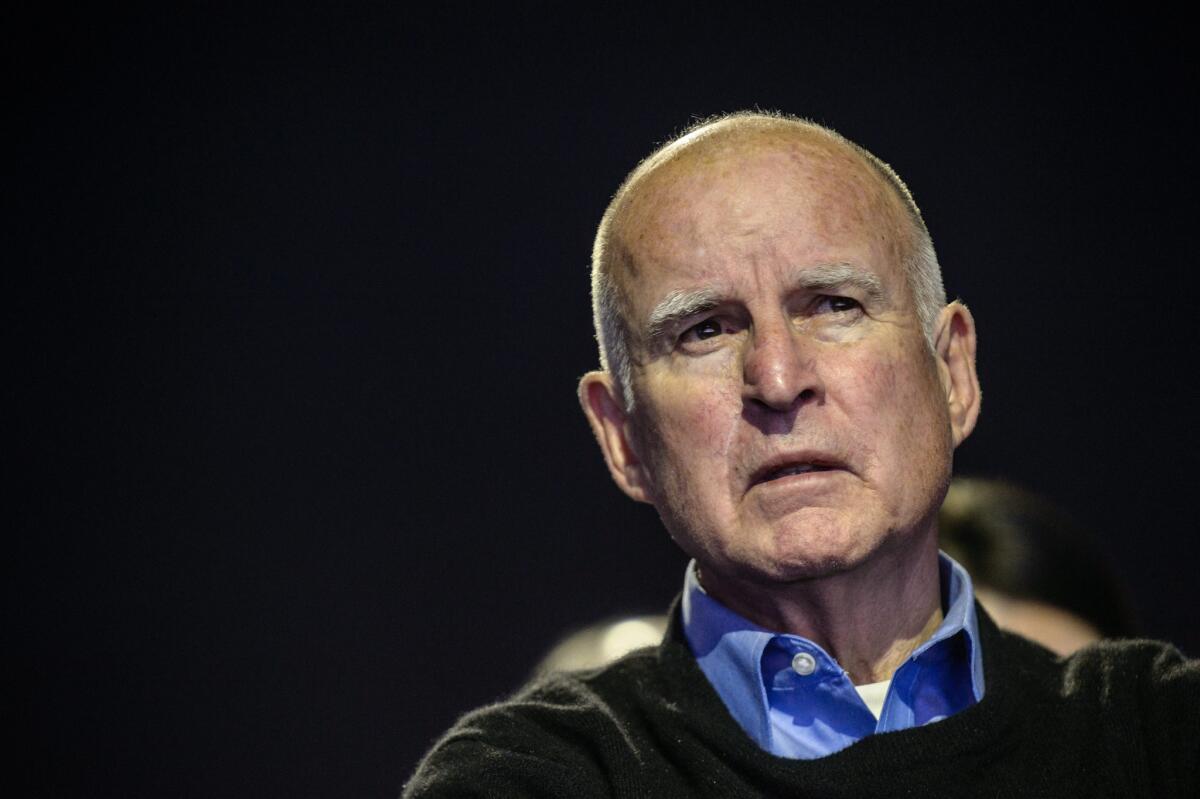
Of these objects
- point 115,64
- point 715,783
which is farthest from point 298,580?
point 715,783

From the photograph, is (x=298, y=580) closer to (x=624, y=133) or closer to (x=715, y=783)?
(x=624, y=133)

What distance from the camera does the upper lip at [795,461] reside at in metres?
2.03

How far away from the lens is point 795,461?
2035 millimetres

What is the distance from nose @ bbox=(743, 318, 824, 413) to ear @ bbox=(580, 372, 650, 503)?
317mm

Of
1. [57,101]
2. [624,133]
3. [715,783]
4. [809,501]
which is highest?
[57,101]

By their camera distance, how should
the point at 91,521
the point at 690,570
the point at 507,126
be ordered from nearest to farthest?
the point at 690,570
the point at 91,521
the point at 507,126

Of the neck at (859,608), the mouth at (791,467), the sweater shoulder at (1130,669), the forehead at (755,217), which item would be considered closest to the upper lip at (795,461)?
the mouth at (791,467)

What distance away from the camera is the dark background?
405 cm

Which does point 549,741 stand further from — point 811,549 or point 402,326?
point 402,326

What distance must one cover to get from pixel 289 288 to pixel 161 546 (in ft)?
2.70

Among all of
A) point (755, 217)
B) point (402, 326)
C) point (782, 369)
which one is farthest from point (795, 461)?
point (402, 326)

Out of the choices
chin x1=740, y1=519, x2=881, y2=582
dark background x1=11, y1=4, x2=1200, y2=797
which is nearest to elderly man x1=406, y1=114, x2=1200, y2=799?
chin x1=740, y1=519, x2=881, y2=582

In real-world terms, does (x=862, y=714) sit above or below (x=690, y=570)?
below

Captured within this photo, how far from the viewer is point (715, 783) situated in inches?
77.5
